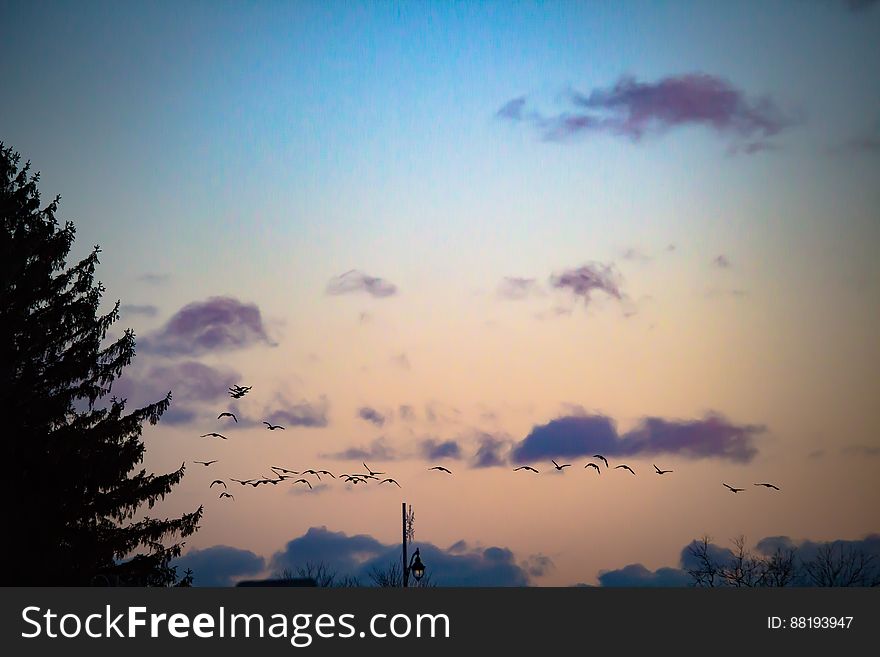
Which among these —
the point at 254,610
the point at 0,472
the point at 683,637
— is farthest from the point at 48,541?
the point at 683,637

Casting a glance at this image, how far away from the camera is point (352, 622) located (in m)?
26.9

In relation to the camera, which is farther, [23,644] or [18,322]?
[18,322]

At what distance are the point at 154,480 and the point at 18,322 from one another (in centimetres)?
762

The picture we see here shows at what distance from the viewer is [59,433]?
3853 centimetres

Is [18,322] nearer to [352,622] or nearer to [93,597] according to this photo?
[93,597]

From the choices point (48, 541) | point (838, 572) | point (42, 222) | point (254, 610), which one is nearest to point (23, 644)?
point (254, 610)

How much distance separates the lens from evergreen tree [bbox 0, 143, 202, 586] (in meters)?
36.7

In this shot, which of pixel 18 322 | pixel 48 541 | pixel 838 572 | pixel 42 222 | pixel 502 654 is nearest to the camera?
pixel 502 654

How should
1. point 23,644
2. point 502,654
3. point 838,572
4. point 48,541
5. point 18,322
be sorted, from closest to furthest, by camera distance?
point 23,644
point 502,654
point 48,541
point 18,322
point 838,572

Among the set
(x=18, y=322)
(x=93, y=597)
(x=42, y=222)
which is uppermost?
(x=42, y=222)

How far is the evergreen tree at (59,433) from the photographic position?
3669cm

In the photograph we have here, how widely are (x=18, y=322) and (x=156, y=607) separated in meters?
16.0

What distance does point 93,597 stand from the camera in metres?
27.4

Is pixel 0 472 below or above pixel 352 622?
above
